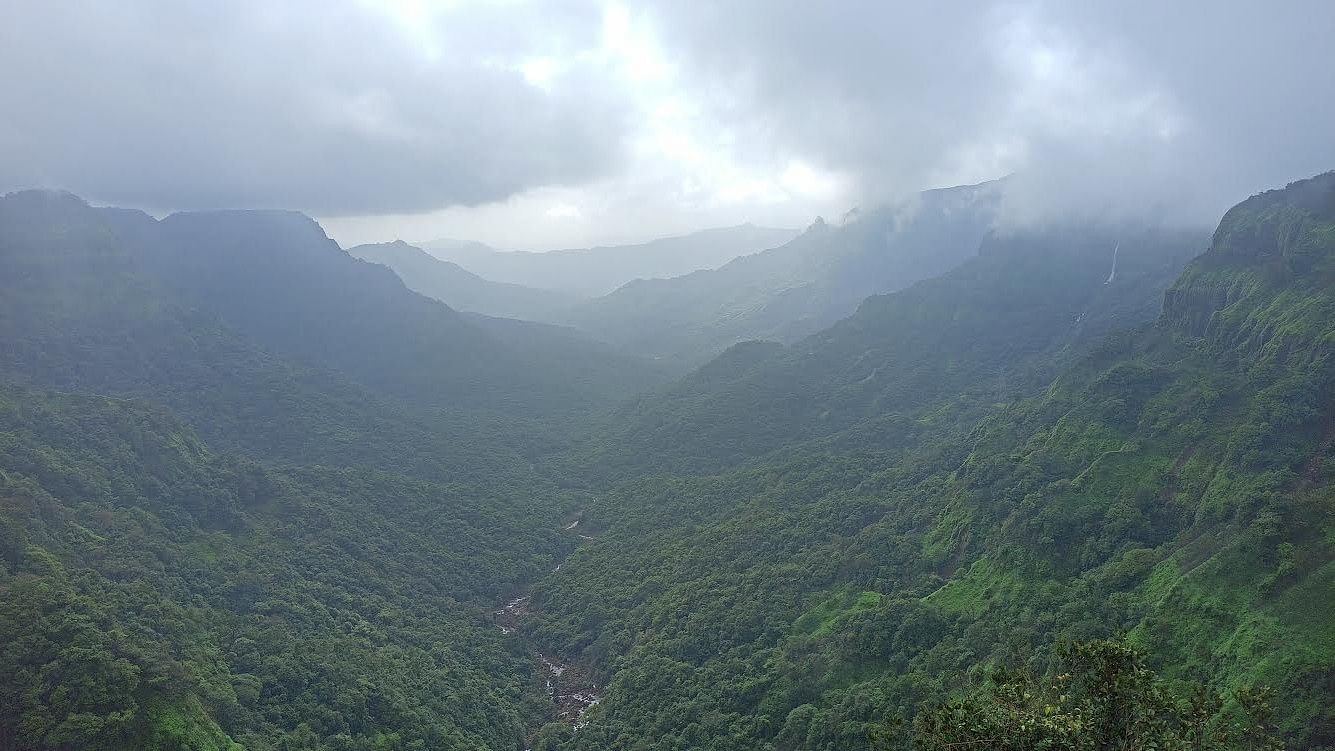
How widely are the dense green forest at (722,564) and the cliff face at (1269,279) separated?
56 cm

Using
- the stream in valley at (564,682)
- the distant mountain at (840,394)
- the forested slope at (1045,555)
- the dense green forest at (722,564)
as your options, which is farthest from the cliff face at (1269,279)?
the stream in valley at (564,682)

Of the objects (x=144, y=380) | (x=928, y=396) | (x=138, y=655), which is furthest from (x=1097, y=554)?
(x=144, y=380)

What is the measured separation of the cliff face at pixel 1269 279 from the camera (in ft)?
277

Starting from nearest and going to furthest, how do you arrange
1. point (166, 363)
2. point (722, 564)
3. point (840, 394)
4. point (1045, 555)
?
point (1045, 555) < point (722, 564) < point (166, 363) < point (840, 394)

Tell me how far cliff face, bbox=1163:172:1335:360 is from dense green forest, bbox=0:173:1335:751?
1.85 ft

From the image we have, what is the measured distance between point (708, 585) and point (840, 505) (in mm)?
27136

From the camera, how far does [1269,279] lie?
Result: 97938 millimetres

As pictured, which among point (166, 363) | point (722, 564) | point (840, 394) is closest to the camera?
point (722, 564)

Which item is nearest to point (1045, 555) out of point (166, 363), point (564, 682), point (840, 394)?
point (564, 682)

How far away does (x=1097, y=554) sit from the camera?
7112 centimetres

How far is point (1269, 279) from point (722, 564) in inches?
3281

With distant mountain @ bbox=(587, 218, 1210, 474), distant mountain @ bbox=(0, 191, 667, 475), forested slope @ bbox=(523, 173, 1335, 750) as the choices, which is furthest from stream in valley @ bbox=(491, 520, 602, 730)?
distant mountain @ bbox=(587, 218, 1210, 474)

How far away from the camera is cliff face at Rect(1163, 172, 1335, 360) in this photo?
84562 millimetres

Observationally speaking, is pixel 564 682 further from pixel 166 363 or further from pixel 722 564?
pixel 166 363
